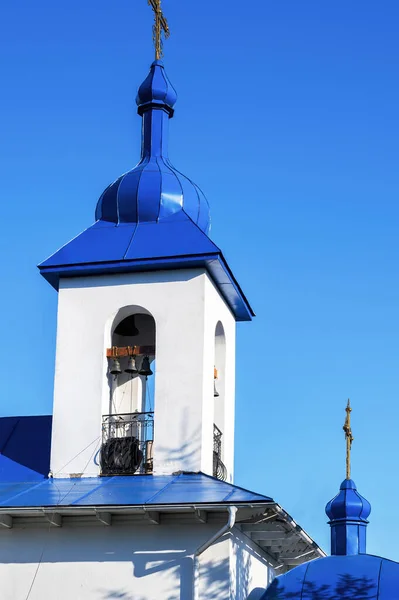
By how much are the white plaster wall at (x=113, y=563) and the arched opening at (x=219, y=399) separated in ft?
7.20

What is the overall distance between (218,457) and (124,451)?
61.7 inches

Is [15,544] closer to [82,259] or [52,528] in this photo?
[52,528]

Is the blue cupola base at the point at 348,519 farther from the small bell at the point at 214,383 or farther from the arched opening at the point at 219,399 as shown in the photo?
the small bell at the point at 214,383

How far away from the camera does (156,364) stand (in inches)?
639

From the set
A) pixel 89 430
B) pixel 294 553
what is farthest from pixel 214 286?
pixel 294 553

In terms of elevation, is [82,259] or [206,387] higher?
[82,259]

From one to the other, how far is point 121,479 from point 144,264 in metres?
3.01

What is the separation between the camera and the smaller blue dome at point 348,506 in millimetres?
16484

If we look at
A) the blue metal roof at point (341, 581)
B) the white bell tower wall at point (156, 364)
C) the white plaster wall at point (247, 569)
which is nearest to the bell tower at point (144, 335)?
the white bell tower wall at point (156, 364)

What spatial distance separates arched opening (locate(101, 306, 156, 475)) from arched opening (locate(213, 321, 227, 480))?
0.96 m

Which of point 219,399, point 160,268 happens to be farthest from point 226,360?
point 160,268

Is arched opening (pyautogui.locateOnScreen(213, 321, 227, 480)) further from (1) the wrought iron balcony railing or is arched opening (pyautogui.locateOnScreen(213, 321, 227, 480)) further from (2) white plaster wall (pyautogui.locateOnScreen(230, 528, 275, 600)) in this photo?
(2) white plaster wall (pyautogui.locateOnScreen(230, 528, 275, 600))

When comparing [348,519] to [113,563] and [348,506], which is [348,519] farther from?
[113,563]

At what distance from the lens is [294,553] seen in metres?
16.9
